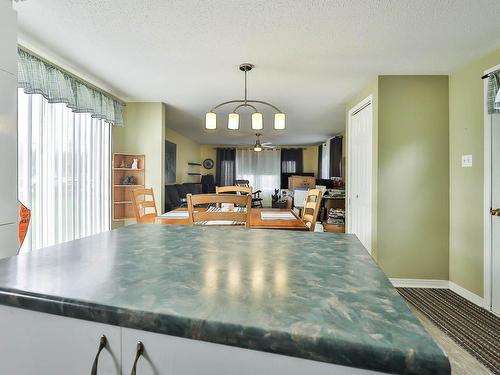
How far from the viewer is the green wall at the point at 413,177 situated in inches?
112

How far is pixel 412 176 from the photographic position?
2.86 metres

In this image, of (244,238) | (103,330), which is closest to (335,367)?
(103,330)

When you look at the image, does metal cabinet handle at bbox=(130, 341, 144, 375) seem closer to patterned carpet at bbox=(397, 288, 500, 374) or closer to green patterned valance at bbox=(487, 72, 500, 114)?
patterned carpet at bbox=(397, 288, 500, 374)

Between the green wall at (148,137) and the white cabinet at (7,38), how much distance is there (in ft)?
8.99

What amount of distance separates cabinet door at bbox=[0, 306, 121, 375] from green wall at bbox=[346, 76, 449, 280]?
9.66 ft

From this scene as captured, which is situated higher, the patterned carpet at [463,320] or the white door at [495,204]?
the white door at [495,204]

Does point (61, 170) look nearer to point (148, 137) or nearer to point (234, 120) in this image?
point (148, 137)

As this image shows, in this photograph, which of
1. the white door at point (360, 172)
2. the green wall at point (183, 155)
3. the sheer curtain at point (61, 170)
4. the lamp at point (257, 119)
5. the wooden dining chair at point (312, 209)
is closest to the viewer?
the wooden dining chair at point (312, 209)

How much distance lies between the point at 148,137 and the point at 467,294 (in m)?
4.29

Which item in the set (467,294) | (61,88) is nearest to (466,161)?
(467,294)

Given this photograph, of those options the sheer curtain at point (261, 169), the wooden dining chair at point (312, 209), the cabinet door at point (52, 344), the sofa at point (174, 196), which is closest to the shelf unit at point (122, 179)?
the sofa at point (174, 196)

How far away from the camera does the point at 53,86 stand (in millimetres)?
2533

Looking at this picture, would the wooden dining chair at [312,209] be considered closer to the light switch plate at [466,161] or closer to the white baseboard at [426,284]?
the white baseboard at [426,284]

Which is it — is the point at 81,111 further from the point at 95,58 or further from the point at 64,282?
the point at 64,282
